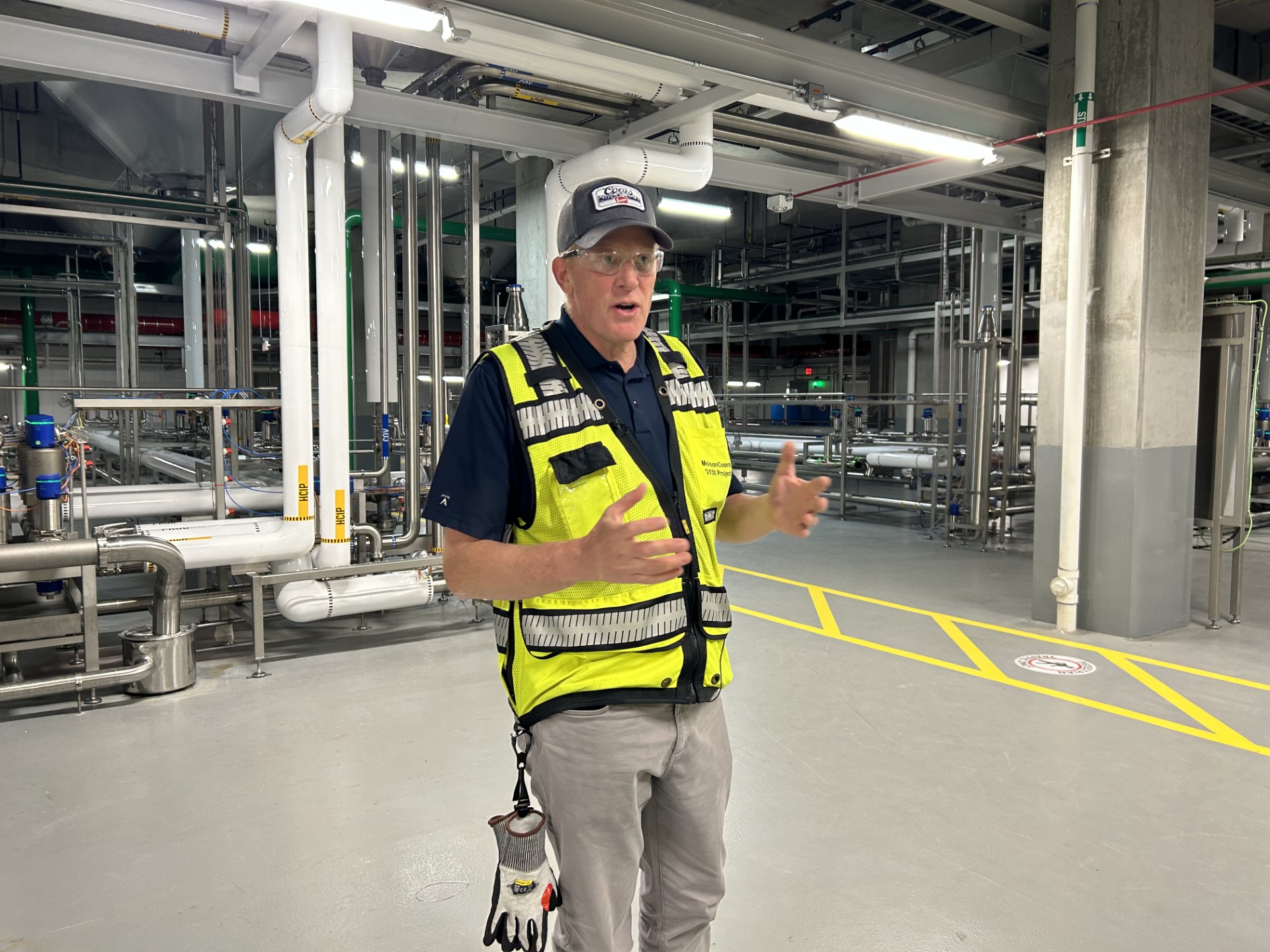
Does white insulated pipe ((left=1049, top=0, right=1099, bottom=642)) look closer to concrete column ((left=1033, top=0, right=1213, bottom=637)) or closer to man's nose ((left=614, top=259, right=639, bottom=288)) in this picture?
concrete column ((left=1033, top=0, right=1213, bottom=637))

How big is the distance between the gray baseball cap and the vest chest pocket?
0.39 metres

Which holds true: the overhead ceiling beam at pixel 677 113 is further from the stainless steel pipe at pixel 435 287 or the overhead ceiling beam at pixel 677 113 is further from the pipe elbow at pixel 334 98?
the pipe elbow at pixel 334 98

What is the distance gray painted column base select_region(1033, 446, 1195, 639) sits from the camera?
5578 millimetres

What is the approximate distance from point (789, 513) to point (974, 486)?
8.25m

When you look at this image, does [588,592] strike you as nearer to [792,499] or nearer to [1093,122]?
[792,499]

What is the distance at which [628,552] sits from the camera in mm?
1278

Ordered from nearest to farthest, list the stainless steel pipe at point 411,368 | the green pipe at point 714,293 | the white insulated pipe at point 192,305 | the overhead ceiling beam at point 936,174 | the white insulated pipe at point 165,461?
the stainless steel pipe at point 411,368
the overhead ceiling beam at point 936,174
the white insulated pipe at point 165,461
the white insulated pipe at point 192,305
the green pipe at point 714,293

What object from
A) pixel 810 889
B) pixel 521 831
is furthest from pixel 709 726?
pixel 810 889

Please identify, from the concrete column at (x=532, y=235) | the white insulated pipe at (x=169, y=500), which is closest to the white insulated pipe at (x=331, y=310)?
A: the white insulated pipe at (x=169, y=500)

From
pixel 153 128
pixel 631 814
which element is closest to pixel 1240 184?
pixel 631 814

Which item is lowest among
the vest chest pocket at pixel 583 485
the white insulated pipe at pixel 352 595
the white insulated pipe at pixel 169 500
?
the white insulated pipe at pixel 352 595

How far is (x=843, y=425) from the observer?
1053 centimetres

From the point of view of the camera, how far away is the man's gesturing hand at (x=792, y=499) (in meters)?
1.69

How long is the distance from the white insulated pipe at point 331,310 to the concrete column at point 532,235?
5.50 ft
